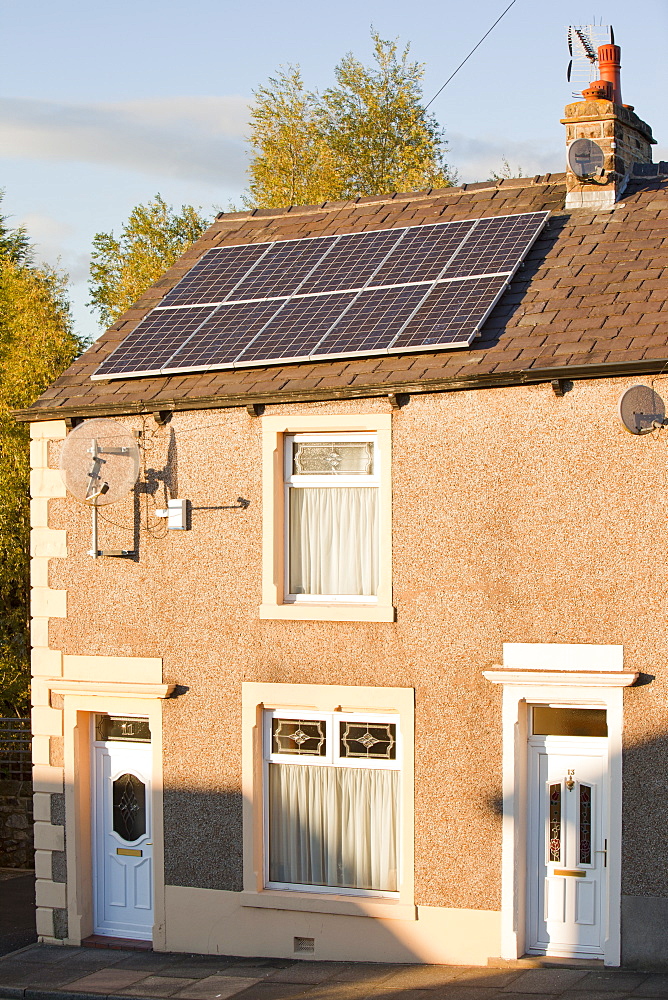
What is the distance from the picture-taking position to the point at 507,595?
11031 mm

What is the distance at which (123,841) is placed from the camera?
12938 millimetres

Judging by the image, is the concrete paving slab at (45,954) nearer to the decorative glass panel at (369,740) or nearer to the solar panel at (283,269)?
the decorative glass panel at (369,740)

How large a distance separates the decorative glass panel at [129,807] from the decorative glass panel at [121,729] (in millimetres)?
413

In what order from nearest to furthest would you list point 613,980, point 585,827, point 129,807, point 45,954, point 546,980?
point 613,980 < point 546,980 < point 585,827 < point 45,954 < point 129,807

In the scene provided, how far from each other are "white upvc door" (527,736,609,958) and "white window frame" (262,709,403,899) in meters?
1.30

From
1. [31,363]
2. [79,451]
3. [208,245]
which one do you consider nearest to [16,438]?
[31,363]

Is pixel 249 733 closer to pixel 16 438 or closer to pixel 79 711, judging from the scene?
pixel 79 711

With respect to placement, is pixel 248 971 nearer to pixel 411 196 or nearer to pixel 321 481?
pixel 321 481

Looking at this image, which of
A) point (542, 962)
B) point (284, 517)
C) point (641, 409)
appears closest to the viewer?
point (641, 409)

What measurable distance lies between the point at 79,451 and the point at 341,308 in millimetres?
3095

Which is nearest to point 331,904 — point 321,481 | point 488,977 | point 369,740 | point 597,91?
point 369,740

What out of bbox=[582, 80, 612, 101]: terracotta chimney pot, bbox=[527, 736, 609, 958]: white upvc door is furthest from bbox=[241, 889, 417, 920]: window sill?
bbox=[582, 80, 612, 101]: terracotta chimney pot

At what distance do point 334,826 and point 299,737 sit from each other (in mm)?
928

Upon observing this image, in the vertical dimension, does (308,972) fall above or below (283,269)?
below
